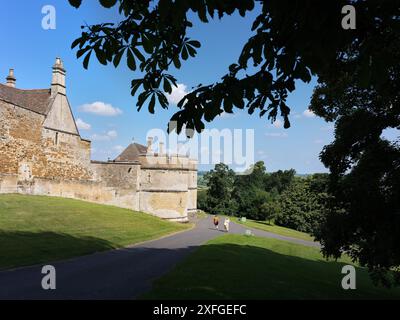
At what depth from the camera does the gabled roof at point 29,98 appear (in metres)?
36.8

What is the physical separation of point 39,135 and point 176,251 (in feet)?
78.5

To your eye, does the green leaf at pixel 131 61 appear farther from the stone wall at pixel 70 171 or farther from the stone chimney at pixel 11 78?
the stone chimney at pixel 11 78

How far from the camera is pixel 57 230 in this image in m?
23.8

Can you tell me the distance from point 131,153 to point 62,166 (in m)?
16.4

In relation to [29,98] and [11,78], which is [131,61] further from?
[11,78]

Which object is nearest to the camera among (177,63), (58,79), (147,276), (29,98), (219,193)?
(177,63)

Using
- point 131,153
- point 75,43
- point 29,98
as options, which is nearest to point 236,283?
point 75,43

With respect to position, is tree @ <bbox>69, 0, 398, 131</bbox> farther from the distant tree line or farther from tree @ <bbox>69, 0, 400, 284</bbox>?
the distant tree line

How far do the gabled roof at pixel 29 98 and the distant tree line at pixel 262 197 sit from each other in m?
34.2

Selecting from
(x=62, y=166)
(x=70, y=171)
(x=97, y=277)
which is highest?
(x=62, y=166)

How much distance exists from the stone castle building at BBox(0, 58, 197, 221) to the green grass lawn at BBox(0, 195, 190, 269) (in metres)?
4.80

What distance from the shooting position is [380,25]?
4422mm

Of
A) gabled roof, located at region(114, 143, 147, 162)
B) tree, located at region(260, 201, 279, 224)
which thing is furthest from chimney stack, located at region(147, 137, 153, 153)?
tree, located at region(260, 201, 279, 224)
